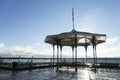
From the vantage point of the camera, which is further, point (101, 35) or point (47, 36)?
point (47, 36)

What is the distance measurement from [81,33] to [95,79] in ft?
31.2

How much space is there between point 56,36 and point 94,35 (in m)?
5.43

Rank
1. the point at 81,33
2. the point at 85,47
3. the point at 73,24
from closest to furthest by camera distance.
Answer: the point at 81,33 < the point at 73,24 < the point at 85,47

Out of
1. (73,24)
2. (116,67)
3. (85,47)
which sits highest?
(73,24)

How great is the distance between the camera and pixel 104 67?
32.7 m

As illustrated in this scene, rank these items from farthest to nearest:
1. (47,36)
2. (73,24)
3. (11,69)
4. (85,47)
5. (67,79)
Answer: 1. (85,47)
2. (73,24)
3. (47,36)
4. (11,69)
5. (67,79)

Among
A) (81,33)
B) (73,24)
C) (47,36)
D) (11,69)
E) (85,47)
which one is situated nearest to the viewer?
(81,33)

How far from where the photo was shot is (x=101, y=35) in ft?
87.7

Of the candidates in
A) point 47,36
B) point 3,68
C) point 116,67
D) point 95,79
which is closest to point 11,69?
point 3,68

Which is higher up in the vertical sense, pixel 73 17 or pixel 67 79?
pixel 73 17

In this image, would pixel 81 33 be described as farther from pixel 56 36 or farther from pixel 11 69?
pixel 11 69

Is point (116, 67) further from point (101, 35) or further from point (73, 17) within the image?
point (73, 17)

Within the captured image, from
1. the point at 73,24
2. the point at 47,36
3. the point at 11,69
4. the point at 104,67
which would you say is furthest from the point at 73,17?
the point at 11,69

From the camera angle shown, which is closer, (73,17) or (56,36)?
(56,36)
